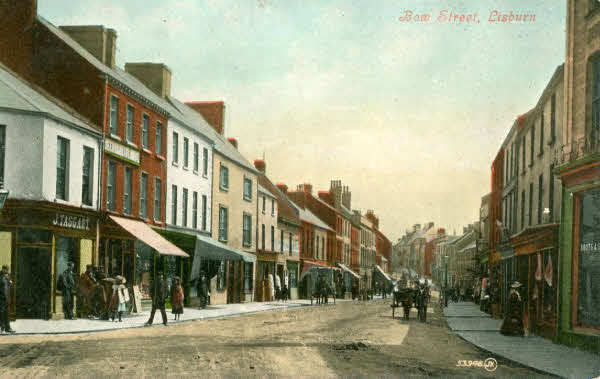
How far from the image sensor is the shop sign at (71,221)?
76.9 feet

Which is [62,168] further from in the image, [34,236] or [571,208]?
[571,208]

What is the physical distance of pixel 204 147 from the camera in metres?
38.5

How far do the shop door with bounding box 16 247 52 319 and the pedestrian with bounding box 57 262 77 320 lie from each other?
0.40 meters

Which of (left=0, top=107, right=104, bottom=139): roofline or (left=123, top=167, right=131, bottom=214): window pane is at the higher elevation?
(left=0, top=107, right=104, bottom=139): roofline

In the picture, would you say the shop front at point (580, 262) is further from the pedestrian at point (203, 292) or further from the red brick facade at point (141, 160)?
the pedestrian at point (203, 292)

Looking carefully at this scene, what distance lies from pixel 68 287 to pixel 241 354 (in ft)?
36.2

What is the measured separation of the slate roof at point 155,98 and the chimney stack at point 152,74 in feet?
1.76

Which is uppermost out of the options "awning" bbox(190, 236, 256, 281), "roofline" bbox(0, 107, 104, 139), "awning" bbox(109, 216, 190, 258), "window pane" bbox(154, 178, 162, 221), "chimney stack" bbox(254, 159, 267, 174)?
"chimney stack" bbox(254, 159, 267, 174)

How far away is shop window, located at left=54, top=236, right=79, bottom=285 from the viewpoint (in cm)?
2361


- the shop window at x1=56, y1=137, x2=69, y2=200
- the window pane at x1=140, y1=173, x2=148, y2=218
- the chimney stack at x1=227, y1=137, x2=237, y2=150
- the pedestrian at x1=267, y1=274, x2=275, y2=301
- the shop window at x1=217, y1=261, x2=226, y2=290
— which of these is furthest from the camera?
the chimney stack at x1=227, y1=137, x2=237, y2=150

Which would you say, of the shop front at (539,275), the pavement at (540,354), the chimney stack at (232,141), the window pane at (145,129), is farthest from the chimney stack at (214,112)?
the pavement at (540,354)

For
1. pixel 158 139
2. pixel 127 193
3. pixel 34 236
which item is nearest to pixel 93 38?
pixel 158 139

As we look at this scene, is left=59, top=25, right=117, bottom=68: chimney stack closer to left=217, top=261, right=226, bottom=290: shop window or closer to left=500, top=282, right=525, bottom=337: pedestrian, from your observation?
left=217, top=261, right=226, bottom=290: shop window

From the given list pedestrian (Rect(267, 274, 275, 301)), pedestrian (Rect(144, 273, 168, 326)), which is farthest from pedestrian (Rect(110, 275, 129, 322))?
pedestrian (Rect(267, 274, 275, 301))
